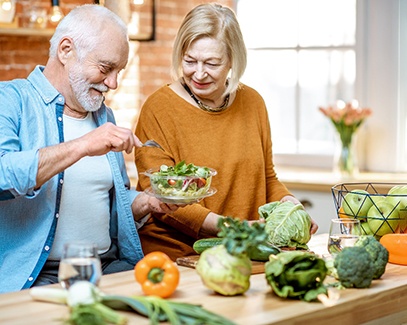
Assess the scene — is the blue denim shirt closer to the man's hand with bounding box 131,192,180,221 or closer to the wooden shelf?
the man's hand with bounding box 131,192,180,221

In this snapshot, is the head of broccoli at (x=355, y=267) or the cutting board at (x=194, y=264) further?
the cutting board at (x=194, y=264)

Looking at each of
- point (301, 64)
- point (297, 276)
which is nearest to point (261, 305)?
point (297, 276)

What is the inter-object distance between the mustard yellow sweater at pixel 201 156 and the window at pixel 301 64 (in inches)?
84.7

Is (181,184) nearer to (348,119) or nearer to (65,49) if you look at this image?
(65,49)

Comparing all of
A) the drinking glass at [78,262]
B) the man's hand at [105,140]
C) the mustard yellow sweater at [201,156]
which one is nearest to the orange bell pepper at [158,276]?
the drinking glass at [78,262]

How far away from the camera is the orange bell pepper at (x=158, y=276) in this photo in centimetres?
220

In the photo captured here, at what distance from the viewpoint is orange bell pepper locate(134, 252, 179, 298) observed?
2203 millimetres

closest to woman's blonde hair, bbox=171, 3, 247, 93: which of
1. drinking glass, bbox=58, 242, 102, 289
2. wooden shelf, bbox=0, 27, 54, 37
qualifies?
drinking glass, bbox=58, 242, 102, 289

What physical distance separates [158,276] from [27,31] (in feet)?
9.65

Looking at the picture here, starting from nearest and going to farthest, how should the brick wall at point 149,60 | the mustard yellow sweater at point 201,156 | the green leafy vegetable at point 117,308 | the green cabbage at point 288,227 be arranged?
the green leafy vegetable at point 117,308
the green cabbage at point 288,227
the mustard yellow sweater at point 201,156
the brick wall at point 149,60

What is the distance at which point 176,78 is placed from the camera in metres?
3.42

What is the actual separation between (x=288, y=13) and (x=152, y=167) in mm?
2912

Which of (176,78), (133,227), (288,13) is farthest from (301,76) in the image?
(133,227)

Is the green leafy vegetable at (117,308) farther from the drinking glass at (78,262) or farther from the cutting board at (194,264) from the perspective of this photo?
the cutting board at (194,264)
